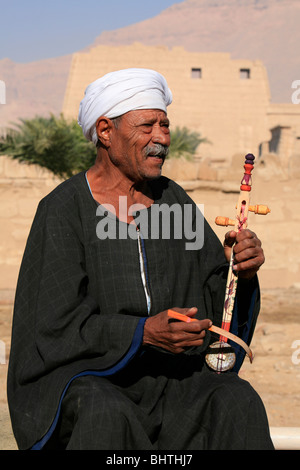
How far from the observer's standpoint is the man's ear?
2.96 m

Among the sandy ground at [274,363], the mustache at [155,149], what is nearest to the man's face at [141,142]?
the mustache at [155,149]

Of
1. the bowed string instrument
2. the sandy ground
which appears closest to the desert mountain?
the sandy ground

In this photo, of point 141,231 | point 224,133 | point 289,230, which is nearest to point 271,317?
point 289,230

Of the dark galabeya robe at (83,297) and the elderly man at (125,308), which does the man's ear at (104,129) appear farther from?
the dark galabeya robe at (83,297)

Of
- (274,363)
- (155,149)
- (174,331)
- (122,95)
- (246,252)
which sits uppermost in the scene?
(122,95)

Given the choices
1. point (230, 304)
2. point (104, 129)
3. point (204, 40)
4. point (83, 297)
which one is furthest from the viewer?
point (204, 40)

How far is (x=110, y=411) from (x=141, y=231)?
85 cm

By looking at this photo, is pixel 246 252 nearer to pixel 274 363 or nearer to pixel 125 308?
pixel 125 308

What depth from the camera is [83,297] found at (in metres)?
2.75

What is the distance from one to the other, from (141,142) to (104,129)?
0.19m

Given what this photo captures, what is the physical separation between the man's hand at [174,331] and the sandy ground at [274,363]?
1.60 meters

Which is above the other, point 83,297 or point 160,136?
point 160,136

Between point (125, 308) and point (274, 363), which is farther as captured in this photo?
point (274, 363)

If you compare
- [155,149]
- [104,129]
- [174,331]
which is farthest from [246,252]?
[104,129]
